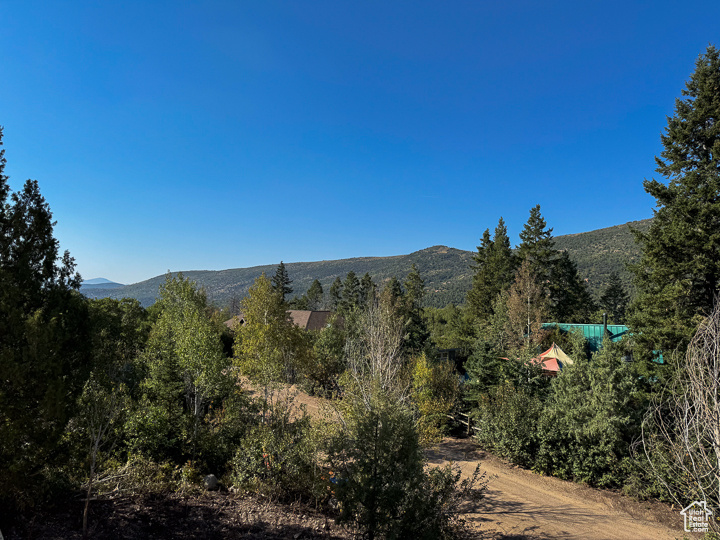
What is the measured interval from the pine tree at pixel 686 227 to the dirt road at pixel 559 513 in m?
5.70

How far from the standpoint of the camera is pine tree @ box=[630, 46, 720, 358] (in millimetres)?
13164

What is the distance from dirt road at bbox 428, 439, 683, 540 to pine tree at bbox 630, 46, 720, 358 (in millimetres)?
5698

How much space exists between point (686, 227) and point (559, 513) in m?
11.2

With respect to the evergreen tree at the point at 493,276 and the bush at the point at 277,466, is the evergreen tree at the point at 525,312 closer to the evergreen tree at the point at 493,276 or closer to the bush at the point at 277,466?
the evergreen tree at the point at 493,276

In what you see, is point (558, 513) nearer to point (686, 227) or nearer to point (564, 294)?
point (686, 227)

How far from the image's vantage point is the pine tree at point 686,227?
13.2 m

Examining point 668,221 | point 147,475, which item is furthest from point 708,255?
point 147,475

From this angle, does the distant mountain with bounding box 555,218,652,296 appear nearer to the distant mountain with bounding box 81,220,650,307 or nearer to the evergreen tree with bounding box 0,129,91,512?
the distant mountain with bounding box 81,220,650,307

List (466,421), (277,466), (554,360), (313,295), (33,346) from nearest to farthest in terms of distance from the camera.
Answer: (33,346), (277,466), (466,421), (554,360), (313,295)

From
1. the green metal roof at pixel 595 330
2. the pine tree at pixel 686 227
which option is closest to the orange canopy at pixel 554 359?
the green metal roof at pixel 595 330

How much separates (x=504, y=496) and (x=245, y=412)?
A: 33.4 ft

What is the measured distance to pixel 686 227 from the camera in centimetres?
1323

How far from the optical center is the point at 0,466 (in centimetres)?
635

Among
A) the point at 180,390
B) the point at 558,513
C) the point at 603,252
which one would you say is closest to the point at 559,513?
the point at 558,513
